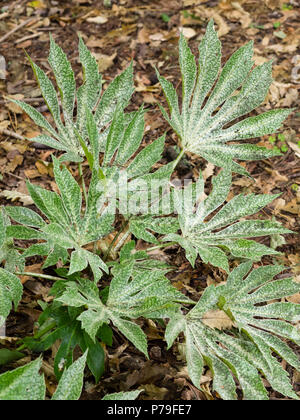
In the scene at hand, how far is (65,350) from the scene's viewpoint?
4.53 ft

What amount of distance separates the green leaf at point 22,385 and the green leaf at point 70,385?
0.05 m

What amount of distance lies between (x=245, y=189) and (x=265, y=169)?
0.70ft

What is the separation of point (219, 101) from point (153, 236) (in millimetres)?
579

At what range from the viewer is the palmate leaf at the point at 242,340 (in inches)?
51.1

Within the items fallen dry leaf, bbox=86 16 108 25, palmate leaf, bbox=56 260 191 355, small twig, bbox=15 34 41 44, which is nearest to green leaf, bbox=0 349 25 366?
palmate leaf, bbox=56 260 191 355

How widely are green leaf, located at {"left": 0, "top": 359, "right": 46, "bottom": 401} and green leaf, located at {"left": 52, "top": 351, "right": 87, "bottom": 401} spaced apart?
5cm

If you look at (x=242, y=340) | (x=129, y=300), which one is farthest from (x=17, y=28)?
(x=242, y=340)

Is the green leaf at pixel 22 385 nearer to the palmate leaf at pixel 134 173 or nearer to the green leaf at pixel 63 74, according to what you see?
the palmate leaf at pixel 134 173

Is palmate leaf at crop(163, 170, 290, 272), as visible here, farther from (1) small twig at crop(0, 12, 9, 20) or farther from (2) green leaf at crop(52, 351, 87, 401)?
(1) small twig at crop(0, 12, 9, 20)

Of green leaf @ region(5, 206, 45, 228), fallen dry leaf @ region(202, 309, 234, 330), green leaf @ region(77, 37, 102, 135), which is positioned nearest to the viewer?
green leaf @ region(5, 206, 45, 228)

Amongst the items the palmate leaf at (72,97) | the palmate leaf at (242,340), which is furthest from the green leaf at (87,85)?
the palmate leaf at (242,340)

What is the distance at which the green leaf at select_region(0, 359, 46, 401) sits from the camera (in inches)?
33.3
